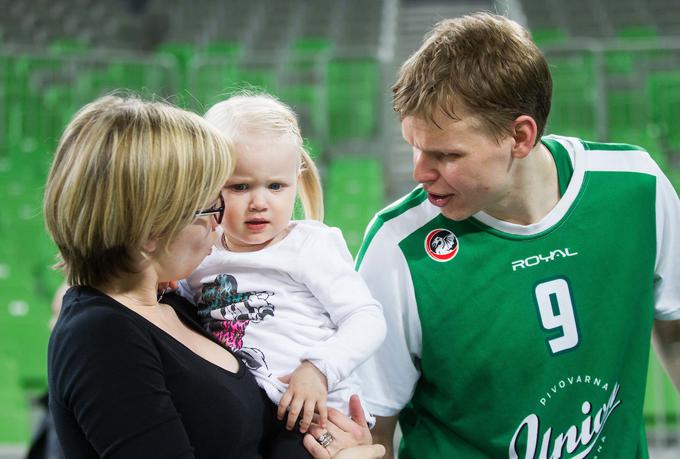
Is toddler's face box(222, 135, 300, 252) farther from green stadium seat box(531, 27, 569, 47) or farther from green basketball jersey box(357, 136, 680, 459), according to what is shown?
green stadium seat box(531, 27, 569, 47)

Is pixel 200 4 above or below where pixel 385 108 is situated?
above

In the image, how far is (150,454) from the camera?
48.5 inches

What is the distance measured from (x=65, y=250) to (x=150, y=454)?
342 millimetres

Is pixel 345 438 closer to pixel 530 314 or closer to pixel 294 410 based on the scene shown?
pixel 294 410

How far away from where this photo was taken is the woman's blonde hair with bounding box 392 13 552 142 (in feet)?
5.34

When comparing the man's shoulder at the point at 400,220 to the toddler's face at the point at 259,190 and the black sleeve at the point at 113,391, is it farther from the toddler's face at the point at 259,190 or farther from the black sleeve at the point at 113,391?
the black sleeve at the point at 113,391

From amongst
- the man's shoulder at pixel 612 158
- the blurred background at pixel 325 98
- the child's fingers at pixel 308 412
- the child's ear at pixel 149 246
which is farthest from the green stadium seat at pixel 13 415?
the man's shoulder at pixel 612 158

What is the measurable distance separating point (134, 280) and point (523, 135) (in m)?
0.81

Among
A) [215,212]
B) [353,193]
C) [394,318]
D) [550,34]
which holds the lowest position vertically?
[353,193]

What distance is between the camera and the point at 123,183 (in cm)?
127

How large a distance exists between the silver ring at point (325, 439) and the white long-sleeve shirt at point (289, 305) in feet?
0.30

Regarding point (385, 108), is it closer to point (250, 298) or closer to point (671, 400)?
point (671, 400)

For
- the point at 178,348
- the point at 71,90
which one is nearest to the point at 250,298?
the point at 178,348

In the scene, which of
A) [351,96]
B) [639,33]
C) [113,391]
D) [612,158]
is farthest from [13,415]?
[639,33]
